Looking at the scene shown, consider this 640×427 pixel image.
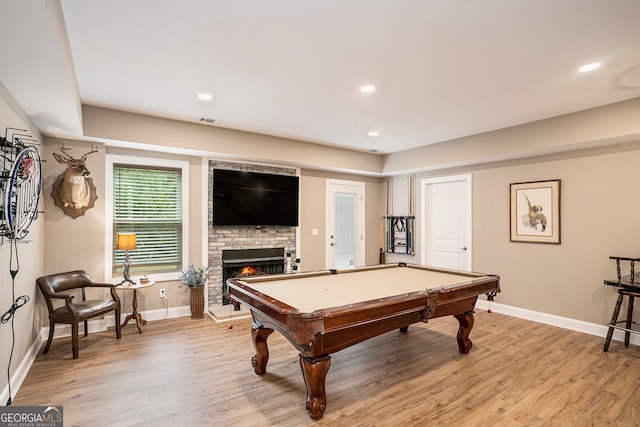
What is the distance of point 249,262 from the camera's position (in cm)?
513

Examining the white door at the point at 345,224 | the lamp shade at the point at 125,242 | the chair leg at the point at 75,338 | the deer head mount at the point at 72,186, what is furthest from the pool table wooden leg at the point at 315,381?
the white door at the point at 345,224

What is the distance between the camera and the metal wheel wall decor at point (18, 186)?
2.19 m

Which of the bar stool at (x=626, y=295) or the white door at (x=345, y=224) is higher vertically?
the white door at (x=345, y=224)

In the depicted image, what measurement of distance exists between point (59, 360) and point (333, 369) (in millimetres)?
2642

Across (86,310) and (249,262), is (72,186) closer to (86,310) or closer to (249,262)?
(86,310)

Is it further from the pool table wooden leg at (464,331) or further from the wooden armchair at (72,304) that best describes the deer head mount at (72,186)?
the pool table wooden leg at (464,331)

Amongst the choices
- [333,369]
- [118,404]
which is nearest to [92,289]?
[118,404]

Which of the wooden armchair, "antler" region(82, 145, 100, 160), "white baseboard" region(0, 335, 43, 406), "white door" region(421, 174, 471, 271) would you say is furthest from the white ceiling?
"white baseboard" region(0, 335, 43, 406)

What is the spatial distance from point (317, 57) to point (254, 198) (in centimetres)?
291

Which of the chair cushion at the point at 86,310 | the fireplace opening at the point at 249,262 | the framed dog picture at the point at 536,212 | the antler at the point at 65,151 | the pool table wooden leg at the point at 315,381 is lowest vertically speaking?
the pool table wooden leg at the point at 315,381

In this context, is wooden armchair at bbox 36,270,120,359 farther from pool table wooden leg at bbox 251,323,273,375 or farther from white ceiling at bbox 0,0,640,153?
pool table wooden leg at bbox 251,323,273,375

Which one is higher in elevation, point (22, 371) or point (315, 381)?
A: point (315, 381)

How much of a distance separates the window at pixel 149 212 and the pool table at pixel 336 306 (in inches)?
83.1

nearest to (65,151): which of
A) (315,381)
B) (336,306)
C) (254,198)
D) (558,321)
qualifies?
(254,198)
